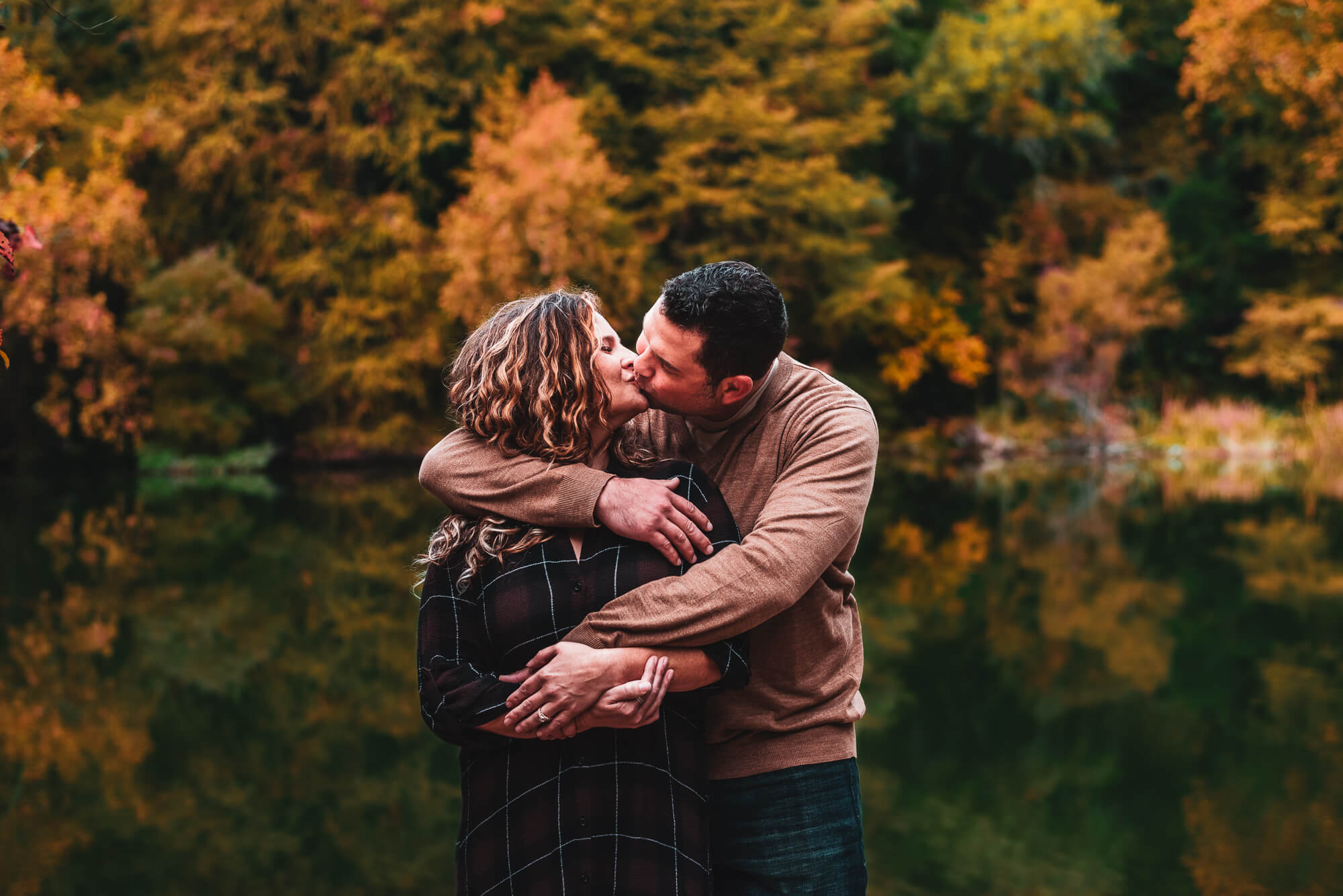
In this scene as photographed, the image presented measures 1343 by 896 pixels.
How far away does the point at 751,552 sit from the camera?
1.57 metres

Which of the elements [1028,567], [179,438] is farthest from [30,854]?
[179,438]

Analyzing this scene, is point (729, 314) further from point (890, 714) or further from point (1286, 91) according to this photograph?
point (1286, 91)

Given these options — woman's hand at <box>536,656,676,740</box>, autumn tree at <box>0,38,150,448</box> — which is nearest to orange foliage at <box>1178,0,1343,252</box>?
autumn tree at <box>0,38,150,448</box>

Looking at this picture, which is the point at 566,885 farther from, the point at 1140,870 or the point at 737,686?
the point at 1140,870

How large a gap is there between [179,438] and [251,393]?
1.32 metres

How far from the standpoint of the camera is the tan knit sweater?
1.54 meters

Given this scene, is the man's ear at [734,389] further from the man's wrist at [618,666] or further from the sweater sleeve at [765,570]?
the man's wrist at [618,666]

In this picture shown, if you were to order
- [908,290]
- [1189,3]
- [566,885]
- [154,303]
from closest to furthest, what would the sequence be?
[566,885] → [154,303] → [908,290] → [1189,3]

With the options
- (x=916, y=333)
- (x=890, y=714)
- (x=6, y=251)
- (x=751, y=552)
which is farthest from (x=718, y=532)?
(x=916, y=333)

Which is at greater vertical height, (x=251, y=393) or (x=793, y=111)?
(x=793, y=111)

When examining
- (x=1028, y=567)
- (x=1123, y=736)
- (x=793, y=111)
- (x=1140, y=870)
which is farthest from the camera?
(x=793, y=111)

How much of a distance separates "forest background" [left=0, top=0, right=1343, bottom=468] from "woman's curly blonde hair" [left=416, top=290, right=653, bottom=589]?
15204 mm

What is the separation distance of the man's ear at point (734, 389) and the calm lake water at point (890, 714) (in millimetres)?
2301

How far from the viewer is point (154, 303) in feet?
57.2
